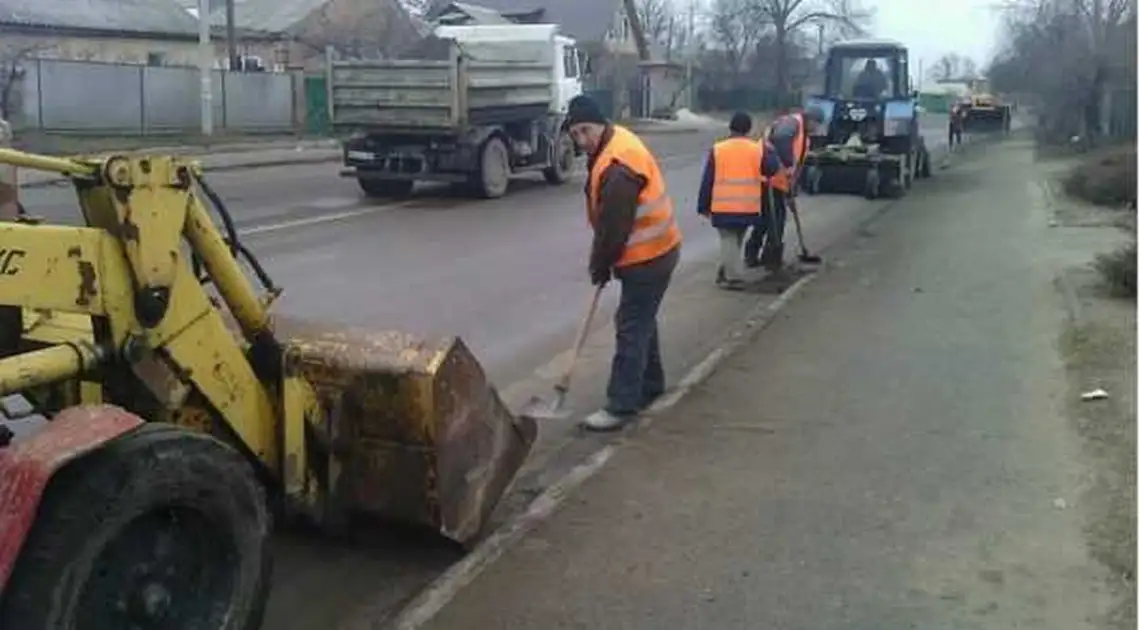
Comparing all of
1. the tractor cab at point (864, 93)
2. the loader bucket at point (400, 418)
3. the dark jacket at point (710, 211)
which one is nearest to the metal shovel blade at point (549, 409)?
the loader bucket at point (400, 418)

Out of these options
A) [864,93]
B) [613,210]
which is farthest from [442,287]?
[864,93]

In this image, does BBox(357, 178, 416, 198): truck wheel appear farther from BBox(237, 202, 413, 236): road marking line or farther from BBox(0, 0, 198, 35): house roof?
BBox(0, 0, 198, 35): house roof

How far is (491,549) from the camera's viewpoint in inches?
202

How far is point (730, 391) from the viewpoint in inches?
306

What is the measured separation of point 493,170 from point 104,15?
32651 mm

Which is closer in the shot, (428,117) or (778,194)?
(778,194)

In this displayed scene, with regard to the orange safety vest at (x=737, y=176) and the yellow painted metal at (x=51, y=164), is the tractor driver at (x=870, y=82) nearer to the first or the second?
the orange safety vest at (x=737, y=176)

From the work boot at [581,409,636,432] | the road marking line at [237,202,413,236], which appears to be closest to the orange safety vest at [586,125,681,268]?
the work boot at [581,409,636,432]

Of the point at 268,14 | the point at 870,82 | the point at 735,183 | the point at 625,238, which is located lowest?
the point at 625,238

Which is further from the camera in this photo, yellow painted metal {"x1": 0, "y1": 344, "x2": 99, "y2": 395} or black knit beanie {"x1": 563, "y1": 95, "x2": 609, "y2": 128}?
black knit beanie {"x1": 563, "y1": 95, "x2": 609, "y2": 128}

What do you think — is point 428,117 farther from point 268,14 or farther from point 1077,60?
point 268,14

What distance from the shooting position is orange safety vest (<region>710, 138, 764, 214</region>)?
37.9 feet

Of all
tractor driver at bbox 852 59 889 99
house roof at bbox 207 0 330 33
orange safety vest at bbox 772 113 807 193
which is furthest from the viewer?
house roof at bbox 207 0 330 33

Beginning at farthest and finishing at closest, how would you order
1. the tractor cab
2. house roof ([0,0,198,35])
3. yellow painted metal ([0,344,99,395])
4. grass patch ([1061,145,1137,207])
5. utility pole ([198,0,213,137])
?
house roof ([0,0,198,35]), utility pole ([198,0,213,137]), the tractor cab, grass patch ([1061,145,1137,207]), yellow painted metal ([0,344,99,395])
